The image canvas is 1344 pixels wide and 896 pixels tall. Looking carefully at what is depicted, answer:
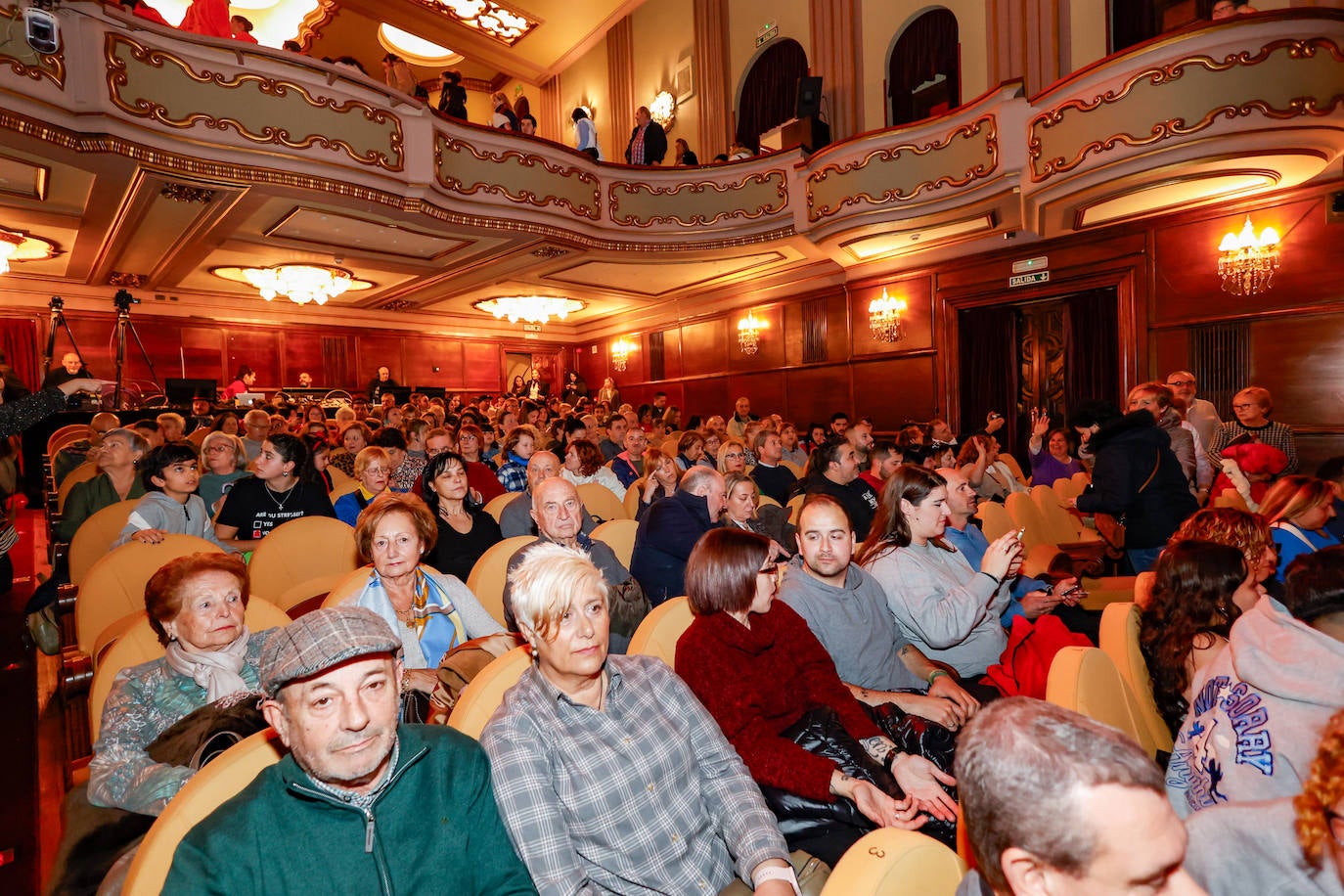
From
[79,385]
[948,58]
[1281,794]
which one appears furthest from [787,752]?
[948,58]

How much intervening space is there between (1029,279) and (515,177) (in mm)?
6497

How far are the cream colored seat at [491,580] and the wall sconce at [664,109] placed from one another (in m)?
10.5

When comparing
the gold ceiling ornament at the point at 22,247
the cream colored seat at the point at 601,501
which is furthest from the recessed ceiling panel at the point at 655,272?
the gold ceiling ornament at the point at 22,247

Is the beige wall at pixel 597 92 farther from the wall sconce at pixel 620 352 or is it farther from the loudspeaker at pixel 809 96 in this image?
the loudspeaker at pixel 809 96

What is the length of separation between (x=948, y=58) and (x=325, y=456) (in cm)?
854

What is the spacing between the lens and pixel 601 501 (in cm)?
446

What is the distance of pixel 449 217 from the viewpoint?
7.16 metres

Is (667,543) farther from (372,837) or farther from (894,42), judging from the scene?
(894,42)

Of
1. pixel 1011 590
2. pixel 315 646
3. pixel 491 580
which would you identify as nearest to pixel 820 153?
pixel 1011 590

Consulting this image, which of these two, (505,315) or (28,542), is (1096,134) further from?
(28,542)

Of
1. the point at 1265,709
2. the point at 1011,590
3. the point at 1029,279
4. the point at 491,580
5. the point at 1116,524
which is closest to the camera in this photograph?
the point at 1265,709

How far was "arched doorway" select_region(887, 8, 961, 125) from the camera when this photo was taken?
26.6 feet

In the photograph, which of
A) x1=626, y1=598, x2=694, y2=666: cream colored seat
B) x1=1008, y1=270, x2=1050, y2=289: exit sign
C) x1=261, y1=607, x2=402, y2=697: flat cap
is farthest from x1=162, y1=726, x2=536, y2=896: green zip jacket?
x1=1008, y1=270, x2=1050, y2=289: exit sign

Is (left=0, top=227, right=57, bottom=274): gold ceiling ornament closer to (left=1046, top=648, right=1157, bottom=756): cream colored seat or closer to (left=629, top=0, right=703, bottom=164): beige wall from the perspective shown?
(left=629, top=0, right=703, bottom=164): beige wall
